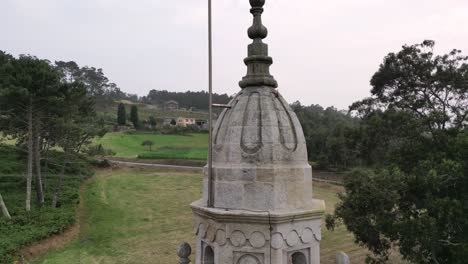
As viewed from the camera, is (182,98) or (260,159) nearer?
(260,159)

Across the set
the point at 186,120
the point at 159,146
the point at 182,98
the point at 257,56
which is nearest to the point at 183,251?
the point at 257,56

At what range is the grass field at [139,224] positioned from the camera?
20016 mm

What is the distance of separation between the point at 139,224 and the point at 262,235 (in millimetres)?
23123

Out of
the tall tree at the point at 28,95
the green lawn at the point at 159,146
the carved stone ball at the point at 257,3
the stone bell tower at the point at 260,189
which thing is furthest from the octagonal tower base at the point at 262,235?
the green lawn at the point at 159,146

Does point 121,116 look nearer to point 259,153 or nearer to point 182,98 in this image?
point 182,98

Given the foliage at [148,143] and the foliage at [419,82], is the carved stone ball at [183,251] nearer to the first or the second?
the foliage at [419,82]

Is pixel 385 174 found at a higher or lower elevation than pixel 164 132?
lower

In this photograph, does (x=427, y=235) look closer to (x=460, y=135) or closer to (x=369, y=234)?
(x=369, y=234)

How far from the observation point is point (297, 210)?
13.6 ft

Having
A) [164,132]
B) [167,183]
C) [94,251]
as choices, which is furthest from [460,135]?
[164,132]

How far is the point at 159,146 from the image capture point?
6359 centimetres

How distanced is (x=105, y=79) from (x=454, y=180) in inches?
4282

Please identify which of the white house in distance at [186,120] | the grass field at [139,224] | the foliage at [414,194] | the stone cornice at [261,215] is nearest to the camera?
the stone cornice at [261,215]

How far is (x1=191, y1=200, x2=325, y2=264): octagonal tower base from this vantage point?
4.06 m
